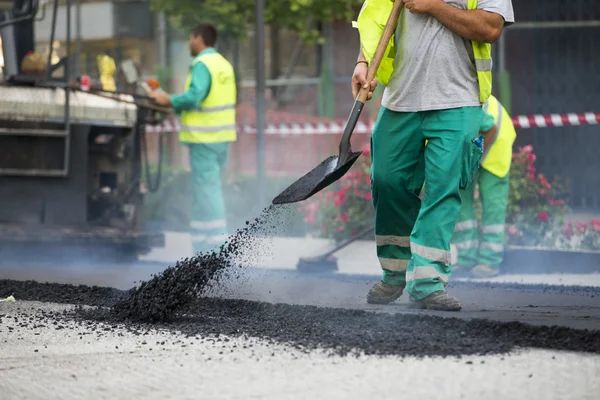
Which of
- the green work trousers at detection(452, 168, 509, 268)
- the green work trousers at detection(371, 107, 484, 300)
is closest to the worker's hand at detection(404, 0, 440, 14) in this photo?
the green work trousers at detection(371, 107, 484, 300)

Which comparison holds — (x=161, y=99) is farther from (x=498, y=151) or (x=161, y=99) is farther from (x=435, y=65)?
(x=435, y=65)

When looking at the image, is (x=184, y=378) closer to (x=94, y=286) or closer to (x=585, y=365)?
(x=585, y=365)

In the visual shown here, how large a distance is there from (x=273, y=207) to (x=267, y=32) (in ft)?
42.0

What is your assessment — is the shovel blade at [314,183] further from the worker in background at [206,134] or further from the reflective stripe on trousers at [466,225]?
the worker in background at [206,134]

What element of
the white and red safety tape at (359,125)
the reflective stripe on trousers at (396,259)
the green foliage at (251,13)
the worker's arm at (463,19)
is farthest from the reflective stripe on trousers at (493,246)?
the green foliage at (251,13)

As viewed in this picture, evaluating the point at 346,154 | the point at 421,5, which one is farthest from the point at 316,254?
the point at 421,5

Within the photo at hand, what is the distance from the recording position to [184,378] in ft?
13.6

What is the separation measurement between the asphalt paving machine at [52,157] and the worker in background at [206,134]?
367 millimetres

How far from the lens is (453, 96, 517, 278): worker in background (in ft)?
27.2

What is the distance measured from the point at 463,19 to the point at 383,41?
39cm

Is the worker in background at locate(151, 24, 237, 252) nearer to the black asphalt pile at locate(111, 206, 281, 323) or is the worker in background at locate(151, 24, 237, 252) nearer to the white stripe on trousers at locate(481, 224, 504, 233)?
the white stripe on trousers at locate(481, 224, 504, 233)

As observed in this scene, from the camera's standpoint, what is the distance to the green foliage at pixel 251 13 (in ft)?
52.9

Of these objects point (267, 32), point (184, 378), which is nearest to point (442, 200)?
point (184, 378)

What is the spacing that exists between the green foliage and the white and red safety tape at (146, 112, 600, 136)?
2209 mm
